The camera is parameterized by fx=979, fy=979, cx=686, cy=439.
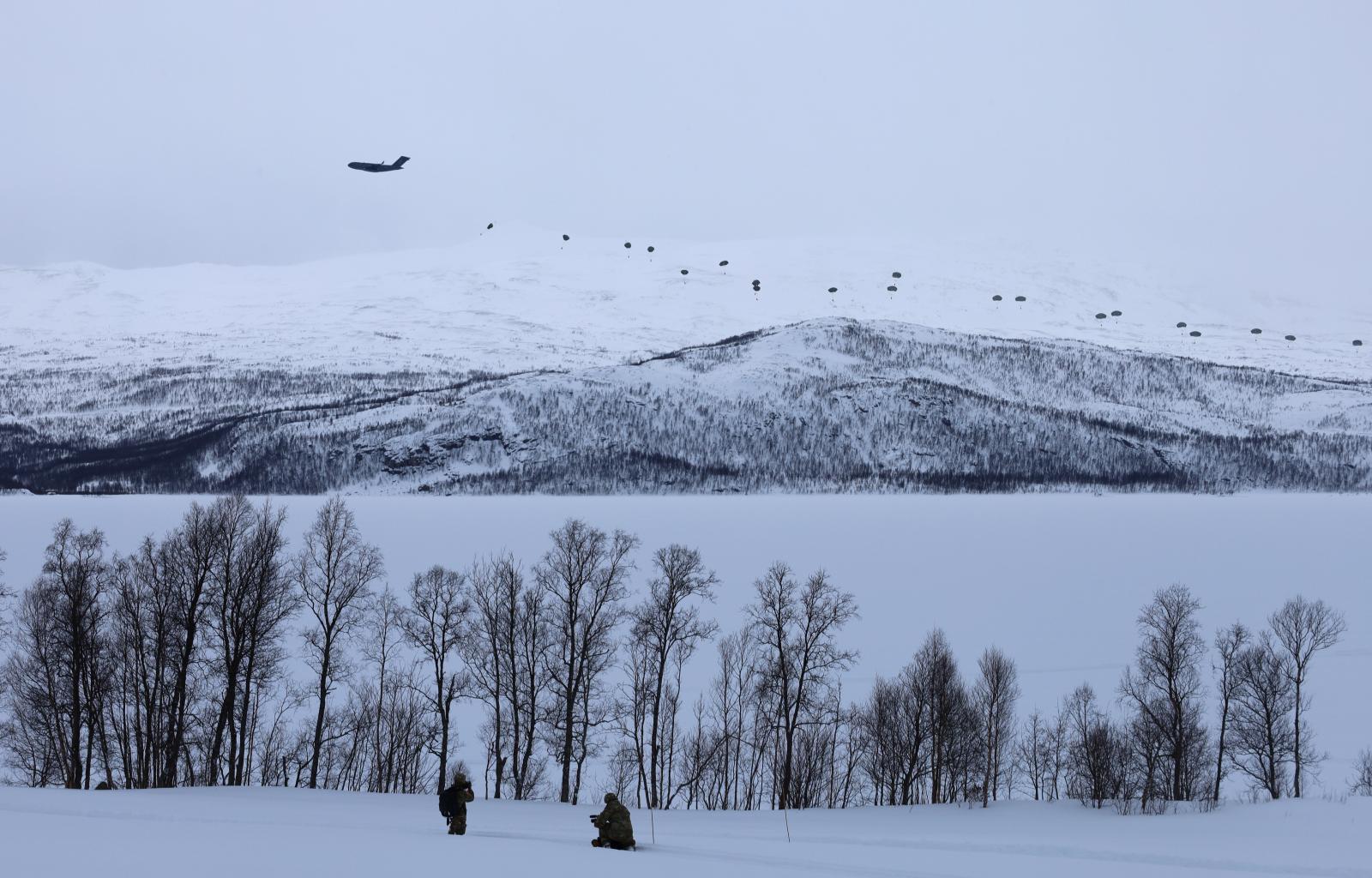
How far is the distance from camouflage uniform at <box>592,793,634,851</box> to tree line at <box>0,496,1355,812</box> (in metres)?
15.2

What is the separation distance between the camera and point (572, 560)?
149 ft

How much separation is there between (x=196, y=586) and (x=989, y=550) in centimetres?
10743

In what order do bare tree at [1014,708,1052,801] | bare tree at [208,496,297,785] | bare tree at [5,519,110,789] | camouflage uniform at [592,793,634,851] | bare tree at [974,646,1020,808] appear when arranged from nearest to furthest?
1. camouflage uniform at [592,793,634,851]
2. bare tree at [5,519,110,789]
3. bare tree at [208,496,297,785]
4. bare tree at [974,646,1020,808]
5. bare tree at [1014,708,1052,801]

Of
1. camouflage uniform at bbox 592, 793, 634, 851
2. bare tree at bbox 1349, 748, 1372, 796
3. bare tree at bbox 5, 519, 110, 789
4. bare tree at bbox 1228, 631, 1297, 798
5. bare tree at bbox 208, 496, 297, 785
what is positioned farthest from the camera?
bare tree at bbox 1349, 748, 1372, 796

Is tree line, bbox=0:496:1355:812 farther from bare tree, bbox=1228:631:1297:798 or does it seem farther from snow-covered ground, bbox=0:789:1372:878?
snow-covered ground, bbox=0:789:1372:878

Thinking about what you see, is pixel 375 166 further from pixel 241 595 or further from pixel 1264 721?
pixel 1264 721

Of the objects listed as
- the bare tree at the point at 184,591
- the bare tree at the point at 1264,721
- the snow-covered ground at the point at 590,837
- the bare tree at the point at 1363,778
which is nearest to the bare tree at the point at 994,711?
the bare tree at the point at 1264,721

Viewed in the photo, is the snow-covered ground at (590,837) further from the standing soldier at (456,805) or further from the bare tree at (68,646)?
the bare tree at (68,646)

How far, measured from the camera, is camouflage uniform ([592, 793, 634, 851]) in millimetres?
22062

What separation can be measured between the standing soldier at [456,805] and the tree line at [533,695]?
12504mm

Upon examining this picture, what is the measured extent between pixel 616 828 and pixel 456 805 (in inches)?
165

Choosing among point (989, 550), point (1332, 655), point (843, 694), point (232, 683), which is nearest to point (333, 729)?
point (232, 683)

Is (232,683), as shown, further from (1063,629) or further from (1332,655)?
(1332,655)

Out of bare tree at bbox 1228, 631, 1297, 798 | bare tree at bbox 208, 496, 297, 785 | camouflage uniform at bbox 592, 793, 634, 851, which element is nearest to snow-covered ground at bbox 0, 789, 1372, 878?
camouflage uniform at bbox 592, 793, 634, 851
